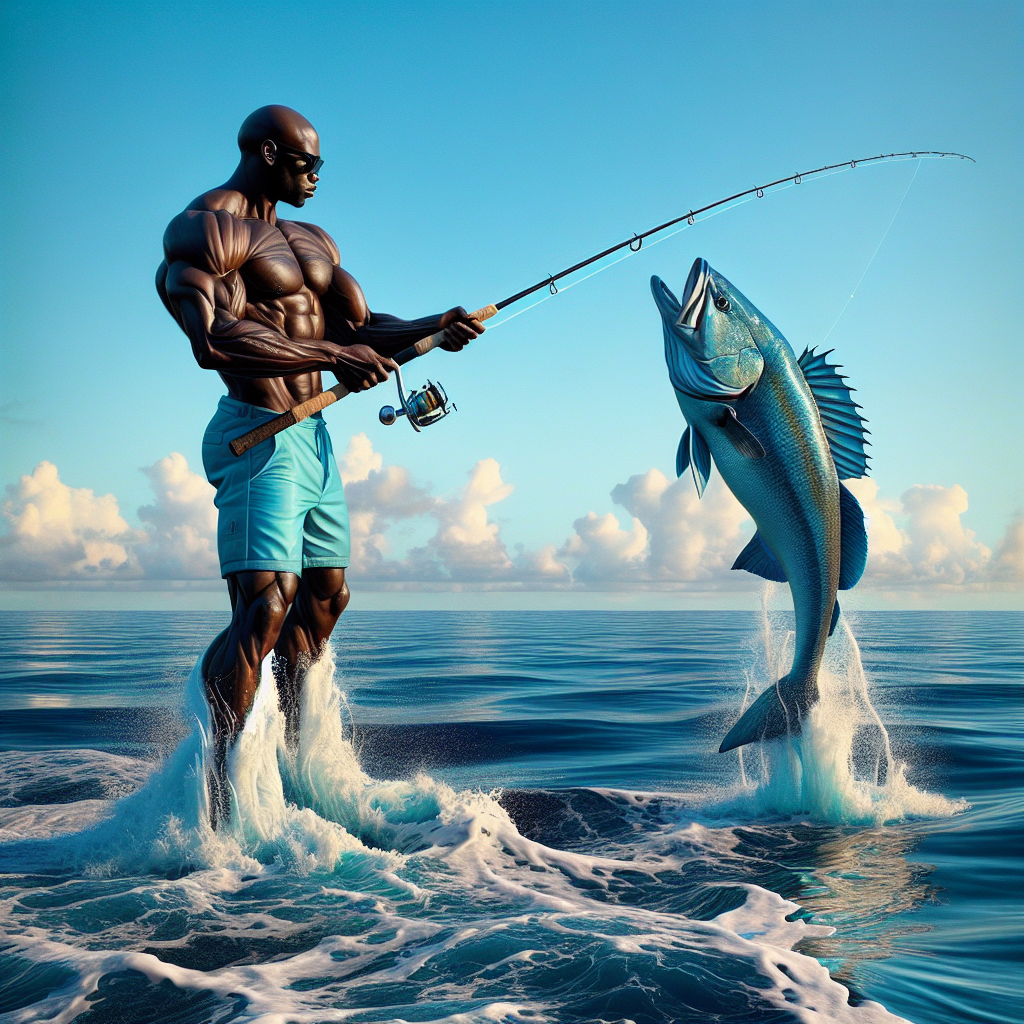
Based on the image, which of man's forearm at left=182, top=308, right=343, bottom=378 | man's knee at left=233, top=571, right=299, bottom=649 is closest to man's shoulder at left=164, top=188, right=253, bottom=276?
man's forearm at left=182, top=308, right=343, bottom=378

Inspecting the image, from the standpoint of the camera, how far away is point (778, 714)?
4238 mm

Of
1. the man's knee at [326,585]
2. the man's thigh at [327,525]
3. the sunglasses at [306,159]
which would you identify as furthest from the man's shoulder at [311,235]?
the man's knee at [326,585]

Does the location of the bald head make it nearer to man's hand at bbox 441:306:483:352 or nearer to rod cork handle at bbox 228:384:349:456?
man's hand at bbox 441:306:483:352

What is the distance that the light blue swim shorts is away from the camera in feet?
12.8

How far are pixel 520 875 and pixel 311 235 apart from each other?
3.03m

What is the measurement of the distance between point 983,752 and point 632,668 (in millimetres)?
6627

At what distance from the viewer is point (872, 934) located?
108 inches

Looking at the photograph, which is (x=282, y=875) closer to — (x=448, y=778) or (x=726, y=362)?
(x=448, y=778)

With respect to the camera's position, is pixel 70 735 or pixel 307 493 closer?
pixel 307 493

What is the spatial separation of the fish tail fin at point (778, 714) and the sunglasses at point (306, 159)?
3.21m

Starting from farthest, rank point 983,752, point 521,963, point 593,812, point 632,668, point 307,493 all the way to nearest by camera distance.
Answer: point 632,668 < point 983,752 < point 593,812 < point 307,493 < point 521,963

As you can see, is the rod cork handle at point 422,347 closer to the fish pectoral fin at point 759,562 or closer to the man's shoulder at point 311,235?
the man's shoulder at point 311,235

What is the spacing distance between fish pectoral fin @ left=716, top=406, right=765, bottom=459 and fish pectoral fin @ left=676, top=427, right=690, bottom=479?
20 cm

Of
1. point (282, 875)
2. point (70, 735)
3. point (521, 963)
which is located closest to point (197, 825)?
point (282, 875)
